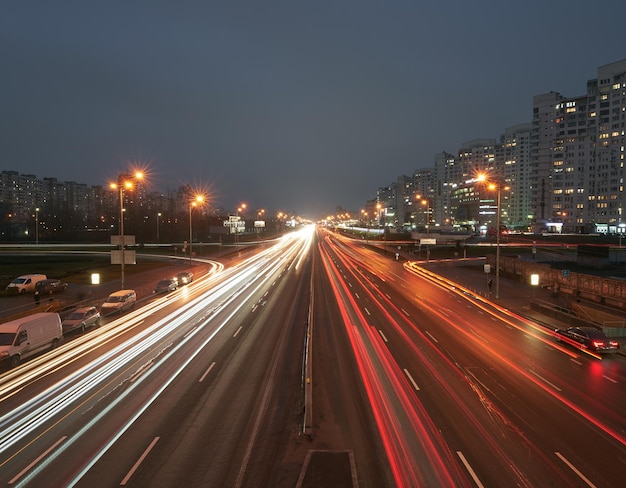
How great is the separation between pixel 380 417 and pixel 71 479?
798 centimetres

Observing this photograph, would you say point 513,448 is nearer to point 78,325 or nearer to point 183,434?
point 183,434

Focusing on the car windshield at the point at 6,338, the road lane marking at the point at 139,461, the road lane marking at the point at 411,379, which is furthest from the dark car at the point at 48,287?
the road lane marking at the point at 411,379

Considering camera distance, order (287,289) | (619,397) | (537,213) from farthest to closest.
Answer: (537,213) → (287,289) → (619,397)

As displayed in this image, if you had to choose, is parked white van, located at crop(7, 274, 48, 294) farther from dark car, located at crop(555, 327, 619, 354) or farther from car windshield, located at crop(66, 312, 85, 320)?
dark car, located at crop(555, 327, 619, 354)

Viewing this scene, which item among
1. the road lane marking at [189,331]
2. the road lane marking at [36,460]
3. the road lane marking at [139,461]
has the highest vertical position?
the road lane marking at [139,461]

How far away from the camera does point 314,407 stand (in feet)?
44.2

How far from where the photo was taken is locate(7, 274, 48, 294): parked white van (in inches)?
1420

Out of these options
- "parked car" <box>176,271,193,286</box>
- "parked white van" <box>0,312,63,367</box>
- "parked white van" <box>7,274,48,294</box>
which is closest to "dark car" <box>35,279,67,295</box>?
"parked white van" <box>7,274,48,294</box>

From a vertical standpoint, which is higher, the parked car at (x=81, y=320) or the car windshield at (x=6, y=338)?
the car windshield at (x=6, y=338)

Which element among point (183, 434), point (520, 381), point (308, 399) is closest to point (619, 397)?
point (520, 381)

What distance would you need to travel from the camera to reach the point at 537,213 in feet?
518

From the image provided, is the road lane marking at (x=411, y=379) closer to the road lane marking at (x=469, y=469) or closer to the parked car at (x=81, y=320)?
the road lane marking at (x=469, y=469)

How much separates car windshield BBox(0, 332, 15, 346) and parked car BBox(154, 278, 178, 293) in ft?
63.6

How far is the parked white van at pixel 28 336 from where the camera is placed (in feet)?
58.3
